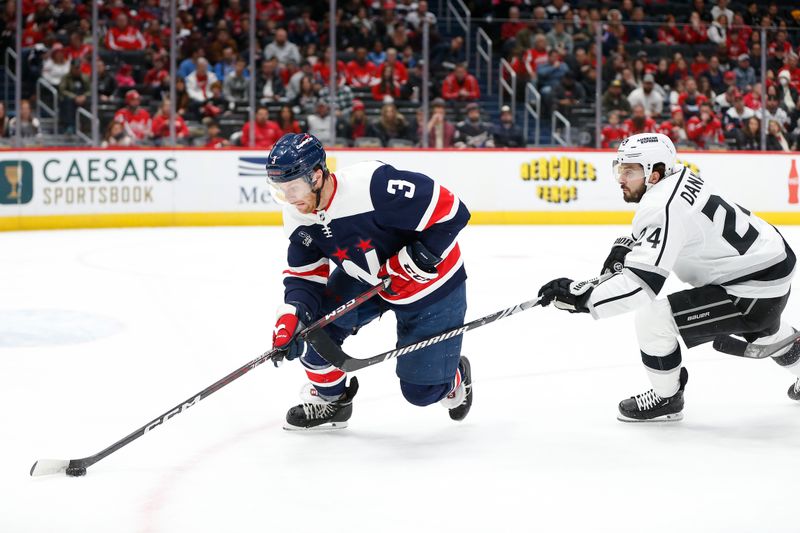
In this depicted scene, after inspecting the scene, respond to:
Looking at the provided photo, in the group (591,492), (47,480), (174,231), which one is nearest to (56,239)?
(174,231)

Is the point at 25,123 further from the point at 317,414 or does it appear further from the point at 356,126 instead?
the point at 317,414

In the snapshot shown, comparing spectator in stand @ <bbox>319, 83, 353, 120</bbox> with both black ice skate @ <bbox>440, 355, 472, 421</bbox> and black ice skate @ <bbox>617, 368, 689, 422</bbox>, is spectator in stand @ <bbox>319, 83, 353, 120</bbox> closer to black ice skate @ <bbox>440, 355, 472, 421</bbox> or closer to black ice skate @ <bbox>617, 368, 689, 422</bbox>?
black ice skate @ <bbox>440, 355, 472, 421</bbox>

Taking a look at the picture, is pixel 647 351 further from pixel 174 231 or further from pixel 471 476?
pixel 174 231

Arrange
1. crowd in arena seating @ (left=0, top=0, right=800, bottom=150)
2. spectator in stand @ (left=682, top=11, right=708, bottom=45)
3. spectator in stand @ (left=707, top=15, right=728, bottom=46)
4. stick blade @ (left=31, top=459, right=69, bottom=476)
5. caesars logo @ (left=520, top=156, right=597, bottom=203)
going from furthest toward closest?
1. spectator in stand @ (left=682, top=11, right=708, bottom=45)
2. spectator in stand @ (left=707, top=15, right=728, bottom=46)
3. caesars logo @ (left=520, top=156, right=597, bottom=203)
4. crowd in arena seating @ (left=0, top=0, right=800, bottom=150)
5. stick blade @ (left=31, top=459, right=69, bottom=476)

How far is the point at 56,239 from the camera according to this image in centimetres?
882

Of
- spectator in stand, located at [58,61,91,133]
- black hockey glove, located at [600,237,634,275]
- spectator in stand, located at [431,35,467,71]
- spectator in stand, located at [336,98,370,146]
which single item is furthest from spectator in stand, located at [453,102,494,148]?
black hockey glove, located at [600,237,634,275]

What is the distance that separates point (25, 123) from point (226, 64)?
2003 mm

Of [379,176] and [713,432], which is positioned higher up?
[379,176]

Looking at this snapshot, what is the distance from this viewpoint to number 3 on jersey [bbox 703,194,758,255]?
124 inches

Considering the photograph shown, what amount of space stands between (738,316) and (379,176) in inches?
48.1

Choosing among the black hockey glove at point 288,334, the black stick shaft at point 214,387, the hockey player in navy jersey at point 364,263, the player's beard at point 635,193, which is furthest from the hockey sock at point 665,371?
the black hockey glove at point 288,334

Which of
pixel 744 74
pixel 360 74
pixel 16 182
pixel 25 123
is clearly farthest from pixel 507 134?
pixel 16 182

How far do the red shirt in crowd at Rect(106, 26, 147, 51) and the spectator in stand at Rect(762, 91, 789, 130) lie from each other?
6.37 meters

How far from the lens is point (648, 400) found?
339cm
